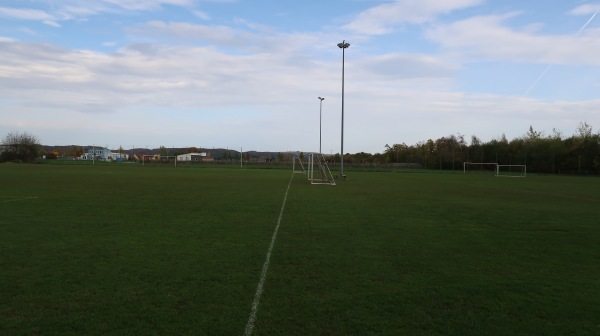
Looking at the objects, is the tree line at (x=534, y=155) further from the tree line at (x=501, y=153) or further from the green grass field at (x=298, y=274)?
the green grass field at (x=298, y=274)

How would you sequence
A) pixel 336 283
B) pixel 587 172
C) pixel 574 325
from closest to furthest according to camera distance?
pixel 574 325 → pixel 336 283 → pixel 587 172

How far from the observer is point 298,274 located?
6297mm

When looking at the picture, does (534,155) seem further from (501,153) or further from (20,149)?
(20,149)

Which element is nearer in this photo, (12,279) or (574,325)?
(574,325)

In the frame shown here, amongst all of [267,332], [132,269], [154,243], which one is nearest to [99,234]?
[154,243]

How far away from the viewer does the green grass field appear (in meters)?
4.50

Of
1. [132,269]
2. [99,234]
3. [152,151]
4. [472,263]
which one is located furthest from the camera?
[152,151]

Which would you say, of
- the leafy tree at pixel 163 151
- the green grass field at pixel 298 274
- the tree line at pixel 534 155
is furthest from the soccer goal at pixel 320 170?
the leafy tree at pixel 163 151

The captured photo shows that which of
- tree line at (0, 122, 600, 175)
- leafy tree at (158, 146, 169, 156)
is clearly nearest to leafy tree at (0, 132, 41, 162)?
tree line at (0, 122, 600, 175)

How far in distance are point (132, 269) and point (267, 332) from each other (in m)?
3.01

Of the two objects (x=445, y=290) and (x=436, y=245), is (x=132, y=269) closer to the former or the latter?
(x=445, y=290)

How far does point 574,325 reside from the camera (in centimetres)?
453

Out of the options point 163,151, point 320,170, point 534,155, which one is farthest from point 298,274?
point 163,151

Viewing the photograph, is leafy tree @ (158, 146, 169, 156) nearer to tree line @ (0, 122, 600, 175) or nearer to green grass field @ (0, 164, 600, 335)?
tree line @ (0, 122, 600, 175)
